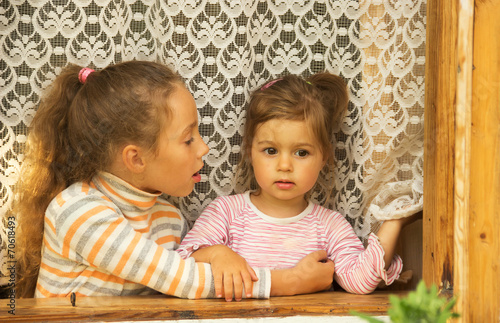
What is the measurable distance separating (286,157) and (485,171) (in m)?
0.55

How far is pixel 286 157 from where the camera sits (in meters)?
1.65

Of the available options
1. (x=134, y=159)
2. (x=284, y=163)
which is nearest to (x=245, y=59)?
(x=284, y=163)

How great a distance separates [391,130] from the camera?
1706 mm

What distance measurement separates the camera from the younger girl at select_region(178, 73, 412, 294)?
5.37ft

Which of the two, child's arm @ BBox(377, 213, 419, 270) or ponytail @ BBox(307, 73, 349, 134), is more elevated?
ponytail @ BBox(307, 73, 349, 134)

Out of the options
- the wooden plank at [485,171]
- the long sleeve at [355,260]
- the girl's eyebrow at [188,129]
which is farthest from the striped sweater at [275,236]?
the wooden plank at [485,171]

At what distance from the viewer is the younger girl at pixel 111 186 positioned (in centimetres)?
148

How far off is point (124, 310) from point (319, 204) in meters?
0.70

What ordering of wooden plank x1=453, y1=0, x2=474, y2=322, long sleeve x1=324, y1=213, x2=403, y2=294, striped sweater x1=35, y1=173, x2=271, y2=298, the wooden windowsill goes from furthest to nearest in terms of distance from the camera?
long sleeve x1=324, y1=213, x2=403, y2=294
striped sweater x1=35, y1=173, x2=271, y2=298
the wooden windowsill
wooden plank x1=453, y1=0, x2=474, y2=322

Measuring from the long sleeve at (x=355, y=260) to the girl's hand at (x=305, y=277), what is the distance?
0.04m

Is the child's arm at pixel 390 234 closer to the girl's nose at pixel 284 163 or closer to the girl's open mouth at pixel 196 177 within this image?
the girl's nose at pixel 284 163

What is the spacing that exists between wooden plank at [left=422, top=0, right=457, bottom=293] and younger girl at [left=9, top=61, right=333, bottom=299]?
381 millimetres

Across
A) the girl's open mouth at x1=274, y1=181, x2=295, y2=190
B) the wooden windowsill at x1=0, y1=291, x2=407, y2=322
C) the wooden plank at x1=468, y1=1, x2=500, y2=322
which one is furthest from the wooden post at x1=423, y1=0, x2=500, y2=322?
the girl's open mouth at x1=274, y1=181, x2=295, y2=190

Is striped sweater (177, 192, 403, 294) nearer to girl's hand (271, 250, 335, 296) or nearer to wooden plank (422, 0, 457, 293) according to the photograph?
girl's hand (271, 250, 335, 296)
